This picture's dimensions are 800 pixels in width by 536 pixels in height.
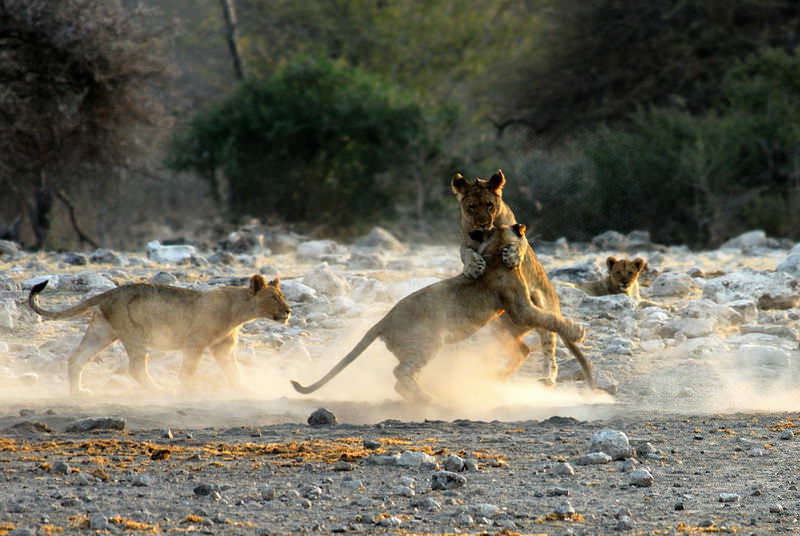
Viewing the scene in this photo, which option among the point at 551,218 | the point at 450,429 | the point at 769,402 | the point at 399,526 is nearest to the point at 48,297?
the point at 450,429

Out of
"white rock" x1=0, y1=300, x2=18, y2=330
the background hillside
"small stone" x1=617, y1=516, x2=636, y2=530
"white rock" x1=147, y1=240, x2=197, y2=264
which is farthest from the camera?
the background hillside

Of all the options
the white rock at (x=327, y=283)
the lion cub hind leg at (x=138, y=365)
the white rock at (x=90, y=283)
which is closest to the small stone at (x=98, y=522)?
the lion cub hind leg at (x=138, y=365)

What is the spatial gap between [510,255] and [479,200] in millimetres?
724

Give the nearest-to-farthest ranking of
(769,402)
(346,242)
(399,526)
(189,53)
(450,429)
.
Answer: (399,526) → (450,429) → (769,402) → (346,242) → (189,53)

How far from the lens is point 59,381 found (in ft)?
28.0

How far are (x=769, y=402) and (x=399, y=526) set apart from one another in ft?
13.1

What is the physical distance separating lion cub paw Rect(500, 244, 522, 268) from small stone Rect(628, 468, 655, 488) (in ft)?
8.35

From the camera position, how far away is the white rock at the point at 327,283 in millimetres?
11289

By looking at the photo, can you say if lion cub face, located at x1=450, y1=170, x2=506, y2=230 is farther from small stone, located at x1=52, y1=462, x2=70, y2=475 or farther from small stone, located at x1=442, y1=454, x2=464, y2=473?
small stone, located at x1=52, y1=462, x2=70, y2=475

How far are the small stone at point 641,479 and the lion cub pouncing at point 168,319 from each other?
3601 millimetres

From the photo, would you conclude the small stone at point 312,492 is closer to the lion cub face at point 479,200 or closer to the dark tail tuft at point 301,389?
the dark tail tuft at point 301,389

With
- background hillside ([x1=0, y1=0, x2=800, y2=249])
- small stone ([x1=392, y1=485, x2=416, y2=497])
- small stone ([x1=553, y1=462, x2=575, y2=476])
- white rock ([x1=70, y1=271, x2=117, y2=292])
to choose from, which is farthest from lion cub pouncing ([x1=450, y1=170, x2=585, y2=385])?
background hillside ([x1=0, y1=0, x2=800, y2=249])

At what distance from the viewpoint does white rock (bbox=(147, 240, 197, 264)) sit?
13.8 metres

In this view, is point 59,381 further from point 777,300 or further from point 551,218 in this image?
point 551,218
